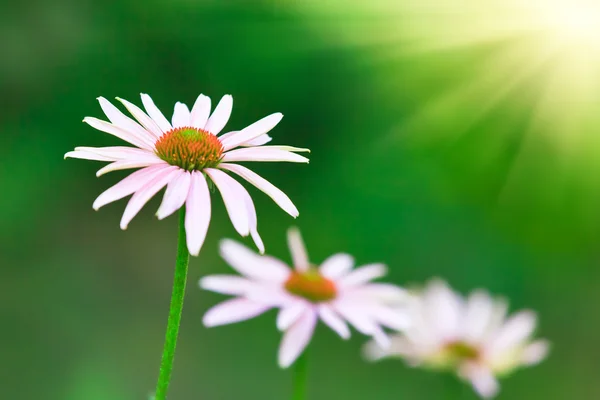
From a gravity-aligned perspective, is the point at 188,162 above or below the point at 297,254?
below

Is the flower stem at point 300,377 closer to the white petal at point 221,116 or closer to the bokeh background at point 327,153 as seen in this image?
the white petal at point 221,116

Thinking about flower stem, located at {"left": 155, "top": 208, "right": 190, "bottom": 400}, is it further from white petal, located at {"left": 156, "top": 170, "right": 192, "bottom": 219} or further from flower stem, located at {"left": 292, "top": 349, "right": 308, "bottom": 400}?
flower stem, located at {"left": 292, "top": 349, "right": 308, "bottom": 400}

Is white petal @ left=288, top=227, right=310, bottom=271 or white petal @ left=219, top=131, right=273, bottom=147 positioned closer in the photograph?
white petal @ left=219, top=131, right=273, bottom=147

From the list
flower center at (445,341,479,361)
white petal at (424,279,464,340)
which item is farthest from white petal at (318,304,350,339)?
white petal at (424,279,464,340)

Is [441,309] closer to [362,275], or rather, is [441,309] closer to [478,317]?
[478,317]

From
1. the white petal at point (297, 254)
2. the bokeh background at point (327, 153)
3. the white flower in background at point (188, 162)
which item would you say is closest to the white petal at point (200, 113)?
the white flower in background at point (188, 162)

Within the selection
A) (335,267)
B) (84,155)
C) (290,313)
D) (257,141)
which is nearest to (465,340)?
(335,267)
